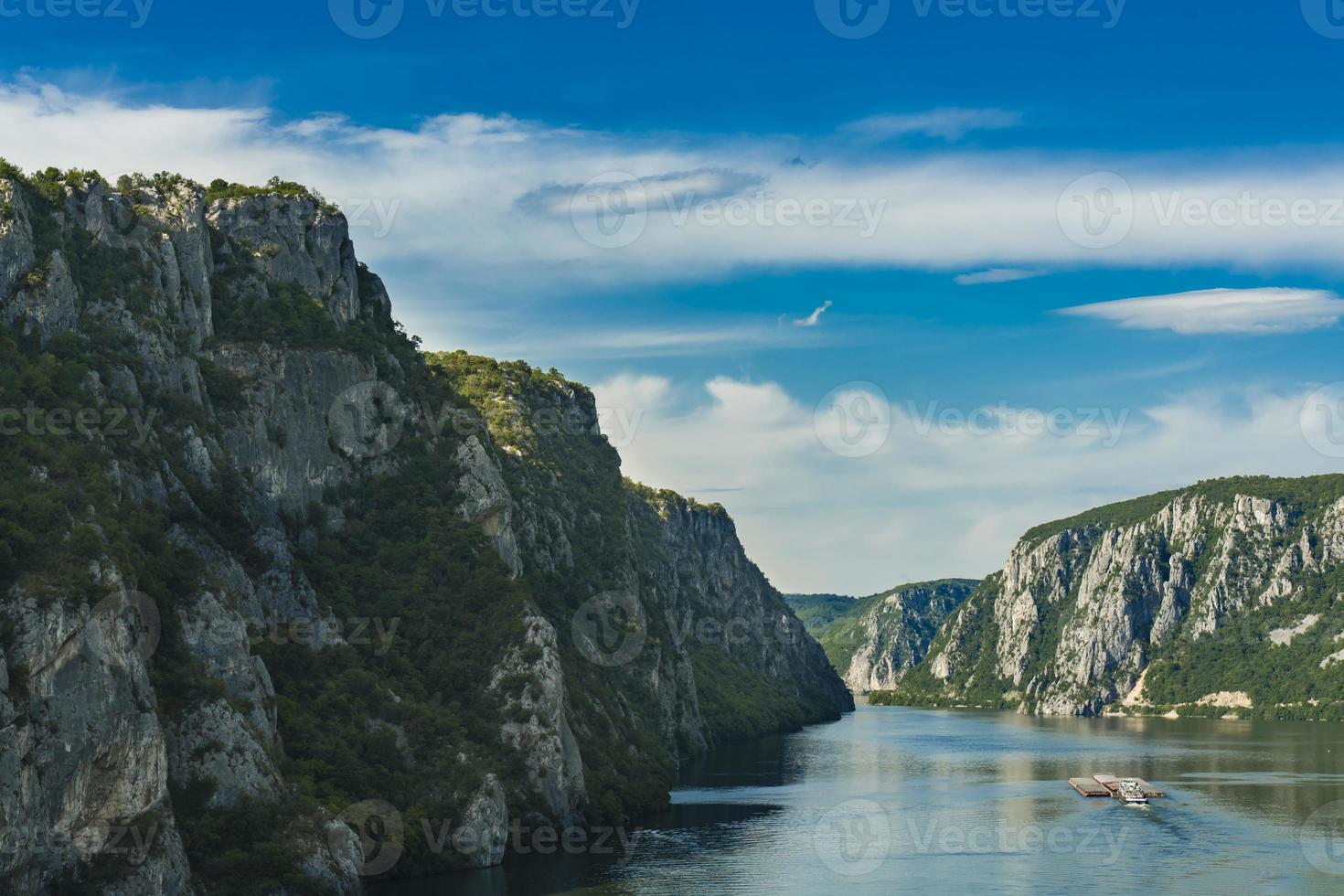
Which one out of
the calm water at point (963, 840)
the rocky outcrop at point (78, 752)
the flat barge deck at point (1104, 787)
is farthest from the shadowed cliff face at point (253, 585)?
the flat barge deck at point (1104, 787)

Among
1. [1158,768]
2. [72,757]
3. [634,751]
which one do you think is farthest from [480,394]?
[72,757]

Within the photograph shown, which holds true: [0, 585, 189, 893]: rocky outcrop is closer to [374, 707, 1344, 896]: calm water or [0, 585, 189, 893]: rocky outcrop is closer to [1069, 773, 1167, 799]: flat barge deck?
[374, 707, 1344, 896]: calm water

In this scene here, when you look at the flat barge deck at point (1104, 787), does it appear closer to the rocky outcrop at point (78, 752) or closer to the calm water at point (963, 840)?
the calm water at point (963, 840)

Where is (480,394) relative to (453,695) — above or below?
above

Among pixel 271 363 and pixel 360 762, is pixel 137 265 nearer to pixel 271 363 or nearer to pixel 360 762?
pixel 271 363

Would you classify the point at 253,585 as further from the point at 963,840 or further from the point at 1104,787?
the point at 1104,787

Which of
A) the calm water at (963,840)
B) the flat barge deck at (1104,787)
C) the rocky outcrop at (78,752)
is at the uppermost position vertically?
the rocky outcrop at (78,752)
